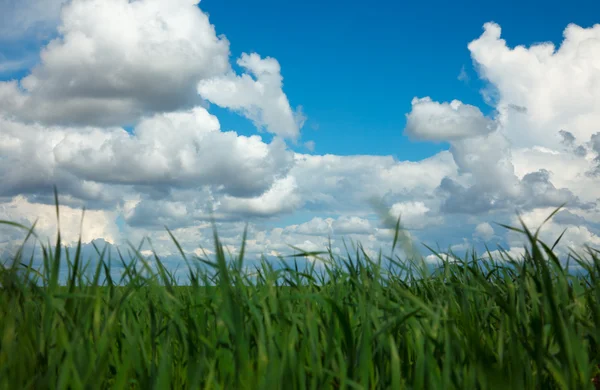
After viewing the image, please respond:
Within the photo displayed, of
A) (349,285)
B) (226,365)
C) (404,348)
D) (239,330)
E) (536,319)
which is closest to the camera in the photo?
(239,330)

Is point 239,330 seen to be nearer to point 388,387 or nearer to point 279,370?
point 279,370

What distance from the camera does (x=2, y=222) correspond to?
8.77 feet

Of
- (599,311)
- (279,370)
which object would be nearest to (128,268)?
(279,370)

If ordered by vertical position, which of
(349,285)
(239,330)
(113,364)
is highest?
(349,285)

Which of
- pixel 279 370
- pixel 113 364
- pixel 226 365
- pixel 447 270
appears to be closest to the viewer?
pixel 279 370

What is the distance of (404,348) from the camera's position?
2.60 metres

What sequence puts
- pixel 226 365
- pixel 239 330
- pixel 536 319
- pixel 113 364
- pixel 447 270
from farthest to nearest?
pixel 447 270 < pixel 113 364 < pixel 226 365 < pixel 536 319 < pixel 239 330

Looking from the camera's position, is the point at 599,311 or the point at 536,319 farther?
the point at 599,311

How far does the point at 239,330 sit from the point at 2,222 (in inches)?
58.4

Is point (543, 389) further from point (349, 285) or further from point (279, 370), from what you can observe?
point (349, 285)

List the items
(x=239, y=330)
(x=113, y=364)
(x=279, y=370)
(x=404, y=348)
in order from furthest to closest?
(x=113, y=364) → (x=404, y=348) → (x=279, y=370) → (x=239, y=330)

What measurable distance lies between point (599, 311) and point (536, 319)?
497mm

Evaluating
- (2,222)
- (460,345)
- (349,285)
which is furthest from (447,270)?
(2,222)

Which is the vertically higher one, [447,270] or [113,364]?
[447,270]
